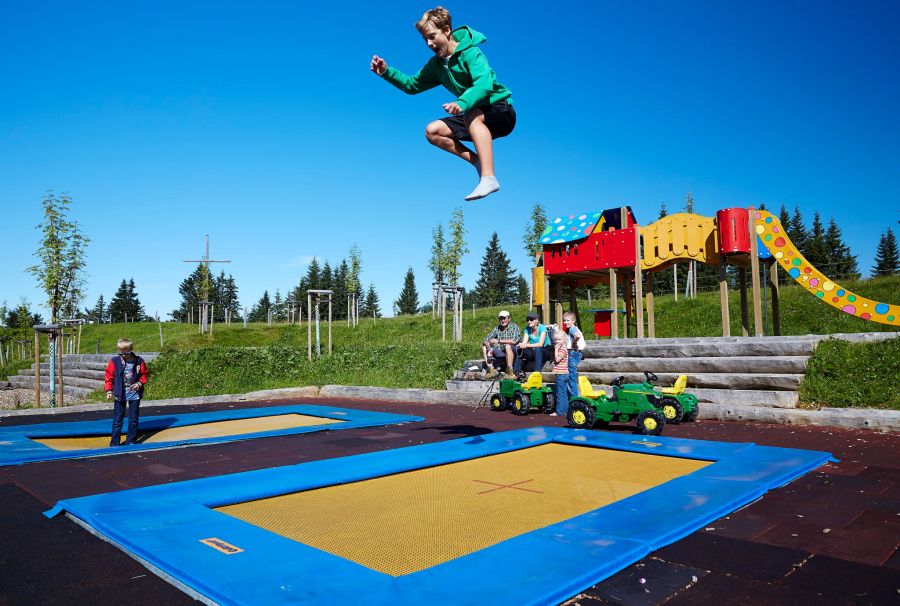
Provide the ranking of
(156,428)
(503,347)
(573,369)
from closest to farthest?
(156,428), (573,369), (503,347)

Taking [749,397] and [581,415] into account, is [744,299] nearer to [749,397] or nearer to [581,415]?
[749,397]

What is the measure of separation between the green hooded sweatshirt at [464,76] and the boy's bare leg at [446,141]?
0.89ft

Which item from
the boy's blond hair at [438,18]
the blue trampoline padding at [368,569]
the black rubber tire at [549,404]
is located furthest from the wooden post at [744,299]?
the boy's blond hair at [438,18]

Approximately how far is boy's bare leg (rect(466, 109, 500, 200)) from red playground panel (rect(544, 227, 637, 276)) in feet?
29.0

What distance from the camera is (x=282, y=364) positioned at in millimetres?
14961

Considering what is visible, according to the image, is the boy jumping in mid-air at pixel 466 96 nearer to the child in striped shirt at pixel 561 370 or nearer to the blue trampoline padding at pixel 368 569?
the blue trampoline padding at pixel 368 569

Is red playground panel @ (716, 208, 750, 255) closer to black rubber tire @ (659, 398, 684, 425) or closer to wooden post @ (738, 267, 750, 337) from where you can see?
wooden post @ (738, 267, 750, 337)

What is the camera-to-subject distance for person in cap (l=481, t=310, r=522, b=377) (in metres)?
10.1

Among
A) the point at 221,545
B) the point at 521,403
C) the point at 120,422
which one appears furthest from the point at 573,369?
the point at 221,545

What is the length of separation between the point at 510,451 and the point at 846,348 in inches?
213

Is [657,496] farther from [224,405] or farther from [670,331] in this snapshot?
[670,331]

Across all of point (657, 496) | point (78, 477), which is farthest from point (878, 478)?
point (78, 477)

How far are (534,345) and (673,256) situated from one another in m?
4.22

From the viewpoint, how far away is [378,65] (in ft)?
12.5
